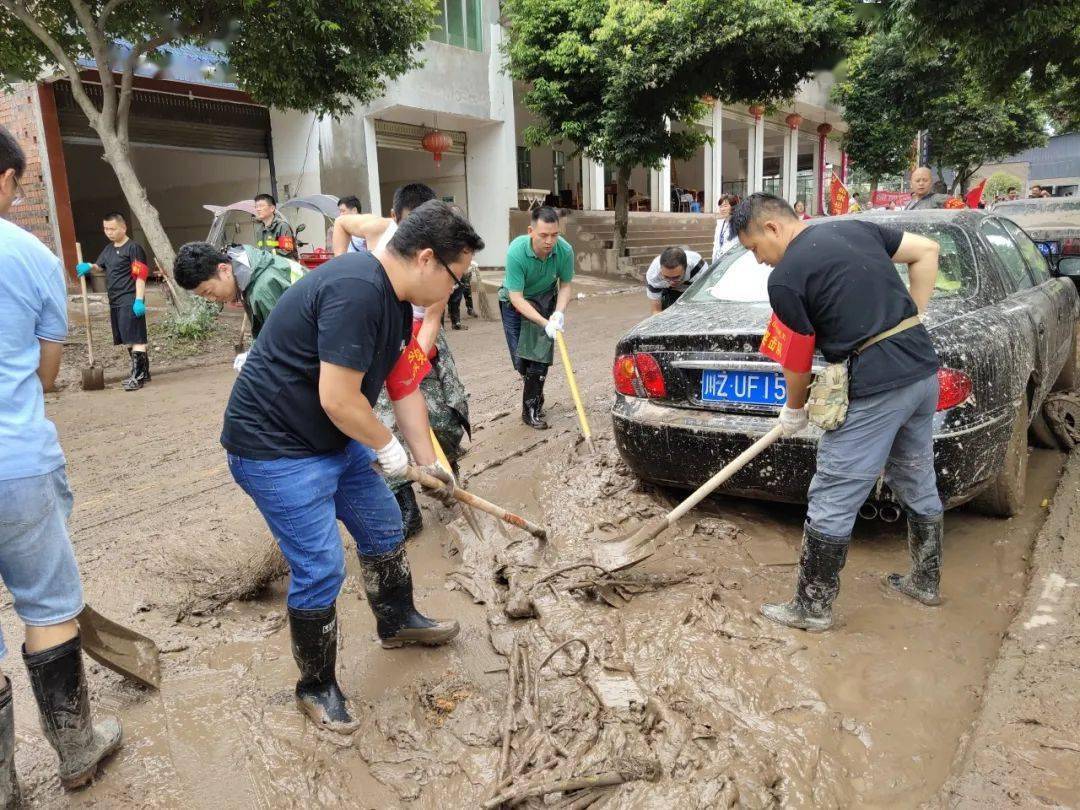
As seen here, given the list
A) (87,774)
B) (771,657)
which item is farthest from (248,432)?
(771,657)

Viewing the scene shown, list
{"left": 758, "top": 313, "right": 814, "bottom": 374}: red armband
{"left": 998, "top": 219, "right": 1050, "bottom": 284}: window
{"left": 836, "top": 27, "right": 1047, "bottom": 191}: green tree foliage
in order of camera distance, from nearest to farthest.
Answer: {"left": 758, "top": 313, "right": 814, "bottom": 374}: red armband
{"left": 998, "top": 219, "right": 1050, "bottom": 284}: window
{"left": 836, "top": 27, "right": 1047, "bottom": 191}: green tree foliage

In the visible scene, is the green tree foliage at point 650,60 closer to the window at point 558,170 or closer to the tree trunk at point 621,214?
the tree trunk at point 621,214

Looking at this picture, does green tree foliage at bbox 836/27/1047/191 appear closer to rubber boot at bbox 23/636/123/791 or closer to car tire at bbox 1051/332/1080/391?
car tire at bbox 1051/332/1080/391

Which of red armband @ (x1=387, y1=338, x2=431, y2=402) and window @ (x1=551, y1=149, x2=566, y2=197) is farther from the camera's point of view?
window @ (x1=551, y1=149, x2=566, y2=197)

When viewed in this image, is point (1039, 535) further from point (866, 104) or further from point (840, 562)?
point (866, 104)

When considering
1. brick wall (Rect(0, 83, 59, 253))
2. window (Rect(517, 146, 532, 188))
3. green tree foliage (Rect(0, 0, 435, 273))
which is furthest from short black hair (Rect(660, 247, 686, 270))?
window (Rect(517, 146, 532, 188))

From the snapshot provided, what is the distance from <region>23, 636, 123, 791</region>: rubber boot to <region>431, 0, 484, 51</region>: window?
51.9 feet

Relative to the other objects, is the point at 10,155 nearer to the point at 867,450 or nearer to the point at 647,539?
the point at 647,539

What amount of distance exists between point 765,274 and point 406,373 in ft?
7.54

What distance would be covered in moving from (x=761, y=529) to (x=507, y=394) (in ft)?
11.5

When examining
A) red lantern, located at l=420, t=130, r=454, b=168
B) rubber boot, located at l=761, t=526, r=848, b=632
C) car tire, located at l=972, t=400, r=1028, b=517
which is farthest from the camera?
red lantern, located at l=420, t=130, r=454, b=168

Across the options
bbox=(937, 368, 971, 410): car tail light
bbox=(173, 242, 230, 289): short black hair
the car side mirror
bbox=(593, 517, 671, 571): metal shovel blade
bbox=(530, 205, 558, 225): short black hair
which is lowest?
bbox=(593, 517, 671, 571): metal shovel blade

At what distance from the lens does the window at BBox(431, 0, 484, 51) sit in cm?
1578

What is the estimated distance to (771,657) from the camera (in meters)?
2.67
